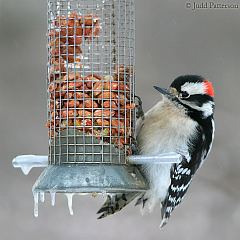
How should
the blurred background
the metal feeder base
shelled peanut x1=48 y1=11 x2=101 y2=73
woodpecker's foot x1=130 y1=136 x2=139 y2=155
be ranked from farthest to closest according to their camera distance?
the blurred background
woodpecker's foot x1=130 y1=136 x2=139 y2=155
shelled peanut x1=48 y1=11 x2=101 y2=73
the metal feeder base

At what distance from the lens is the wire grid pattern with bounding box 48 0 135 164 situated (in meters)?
8.56

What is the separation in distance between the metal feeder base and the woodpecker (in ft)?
1.48

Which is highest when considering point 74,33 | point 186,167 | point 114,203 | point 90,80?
point 74,33

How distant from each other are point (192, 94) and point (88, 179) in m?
1.08

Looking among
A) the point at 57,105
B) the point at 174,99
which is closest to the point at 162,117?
the point at 174,99

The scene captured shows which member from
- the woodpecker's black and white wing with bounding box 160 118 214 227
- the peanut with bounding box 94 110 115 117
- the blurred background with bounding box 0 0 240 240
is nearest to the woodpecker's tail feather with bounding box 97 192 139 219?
the woodpecker's black and white wing with bounding box 160 118 214 227

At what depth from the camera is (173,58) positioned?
453 inches

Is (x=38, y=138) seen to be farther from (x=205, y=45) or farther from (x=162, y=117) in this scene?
(x=162, y=117)

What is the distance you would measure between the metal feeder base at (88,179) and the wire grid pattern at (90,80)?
0.11 m

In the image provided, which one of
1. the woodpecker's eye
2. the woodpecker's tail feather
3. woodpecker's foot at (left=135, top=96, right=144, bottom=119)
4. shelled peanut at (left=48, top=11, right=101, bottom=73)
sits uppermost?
shelled peanut at (left=48, top=11, right=101, bottom=73)

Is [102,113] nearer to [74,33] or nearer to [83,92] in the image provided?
[83,92]

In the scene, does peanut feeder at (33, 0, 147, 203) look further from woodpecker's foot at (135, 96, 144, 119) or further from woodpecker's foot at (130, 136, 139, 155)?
woodpecker's foot at (135, 96, 144, 119)

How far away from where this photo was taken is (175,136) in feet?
29.2

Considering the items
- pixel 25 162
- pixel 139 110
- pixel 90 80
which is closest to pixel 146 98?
pixel 139 110
